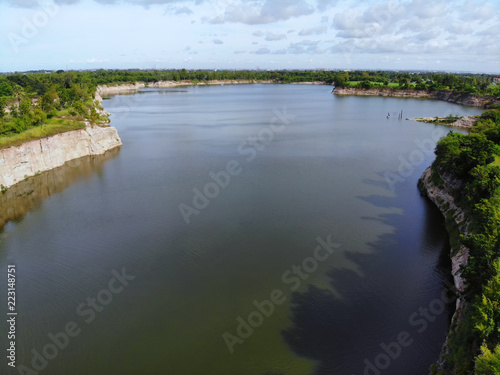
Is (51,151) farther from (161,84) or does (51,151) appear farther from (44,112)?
(161,84)

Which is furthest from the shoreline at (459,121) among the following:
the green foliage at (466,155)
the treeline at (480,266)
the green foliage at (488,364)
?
the green foliage at (488,364)

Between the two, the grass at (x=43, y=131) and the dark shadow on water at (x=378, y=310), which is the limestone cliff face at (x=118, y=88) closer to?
the grass at (x=43, y=131)

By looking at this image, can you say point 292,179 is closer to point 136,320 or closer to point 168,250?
point 168,250

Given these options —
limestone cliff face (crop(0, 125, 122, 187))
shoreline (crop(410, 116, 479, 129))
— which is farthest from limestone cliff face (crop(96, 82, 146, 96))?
shoreline (crop(410, 116, 479, 129))

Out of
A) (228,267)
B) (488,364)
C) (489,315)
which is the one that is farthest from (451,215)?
(488,364)

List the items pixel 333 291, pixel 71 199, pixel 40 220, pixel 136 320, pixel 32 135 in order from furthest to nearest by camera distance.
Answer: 1. pixel 32 135
2. pixel 71 199
3. pixel 40 220
4. pixel 333 291
5. pixel 136 320

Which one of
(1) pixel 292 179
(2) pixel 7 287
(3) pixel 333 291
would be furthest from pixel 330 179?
(2) pixel 7 287

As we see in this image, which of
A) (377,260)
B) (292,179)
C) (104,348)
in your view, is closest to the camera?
(104,348)
